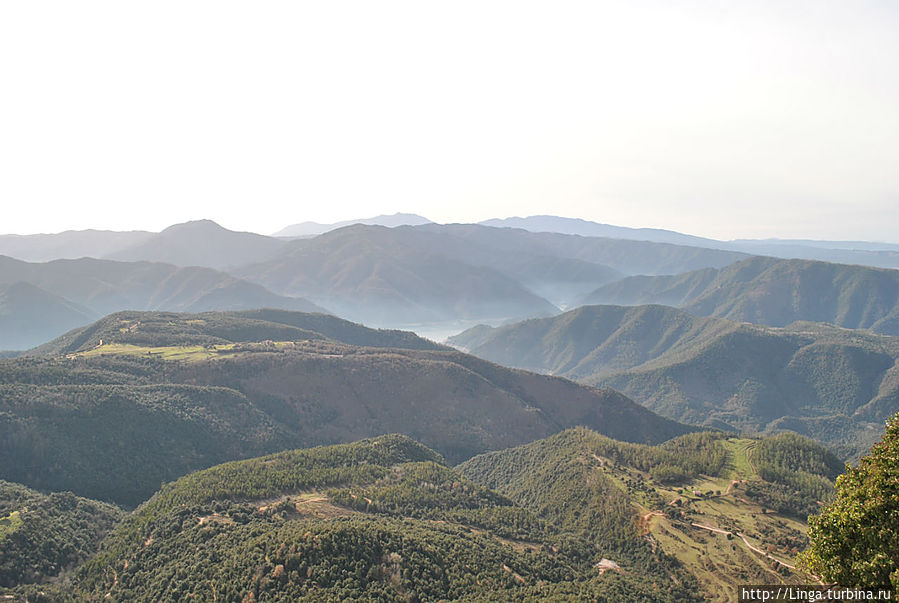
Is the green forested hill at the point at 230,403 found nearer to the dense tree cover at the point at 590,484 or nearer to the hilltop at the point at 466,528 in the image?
the dense tree cover at the point at 590,484

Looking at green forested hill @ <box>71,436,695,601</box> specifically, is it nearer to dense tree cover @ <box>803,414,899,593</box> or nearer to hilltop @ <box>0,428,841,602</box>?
hilltop @ <box>0,428,841,602</box>

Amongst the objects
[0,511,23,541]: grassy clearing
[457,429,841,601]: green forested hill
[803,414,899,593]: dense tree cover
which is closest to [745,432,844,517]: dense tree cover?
[457,429,841,601]: green forested hill

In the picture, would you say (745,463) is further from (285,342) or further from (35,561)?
(285,342)

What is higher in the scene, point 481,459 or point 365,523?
point 365,523

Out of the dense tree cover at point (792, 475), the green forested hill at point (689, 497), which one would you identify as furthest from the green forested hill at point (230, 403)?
the dense tree cover at point (792, 475)

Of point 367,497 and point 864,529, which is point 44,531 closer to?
point 367,497

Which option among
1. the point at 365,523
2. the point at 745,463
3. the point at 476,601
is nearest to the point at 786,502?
the point at 745,463
